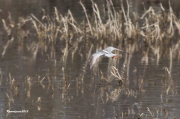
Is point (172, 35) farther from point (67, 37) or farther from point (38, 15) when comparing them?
point (38, 15)

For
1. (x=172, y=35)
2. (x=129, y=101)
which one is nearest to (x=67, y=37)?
(x=172, y=35)

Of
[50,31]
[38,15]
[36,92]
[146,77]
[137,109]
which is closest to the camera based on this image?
[137,109]

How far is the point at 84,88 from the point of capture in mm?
11102

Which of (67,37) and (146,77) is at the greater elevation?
Answer: (67,37)

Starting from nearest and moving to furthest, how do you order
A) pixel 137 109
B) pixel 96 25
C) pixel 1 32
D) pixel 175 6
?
pixel 137 109, pixel 96 25, pixel 1 32, pixel 175 6

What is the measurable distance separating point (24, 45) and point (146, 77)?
5.49m

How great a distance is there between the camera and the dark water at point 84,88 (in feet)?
30.7

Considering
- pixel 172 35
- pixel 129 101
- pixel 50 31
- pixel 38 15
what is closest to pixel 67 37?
pixel 50 31

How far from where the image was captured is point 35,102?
9977 millimetres

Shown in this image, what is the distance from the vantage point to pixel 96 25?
1689cm

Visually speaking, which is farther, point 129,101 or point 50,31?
point 50,31

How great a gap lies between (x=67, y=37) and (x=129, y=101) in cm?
752

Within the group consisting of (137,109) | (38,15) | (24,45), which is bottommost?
(137,109)

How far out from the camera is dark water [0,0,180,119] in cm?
935
